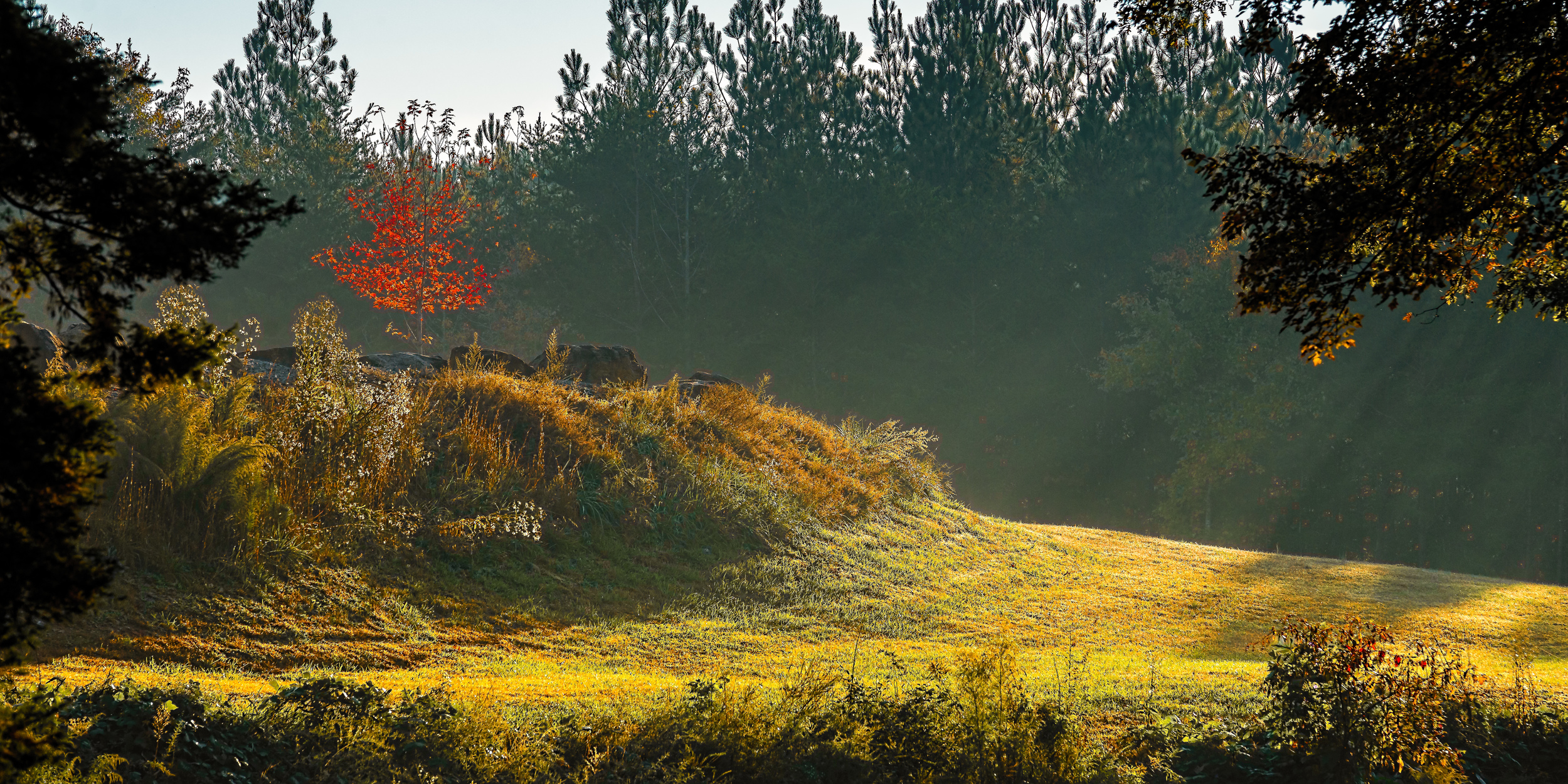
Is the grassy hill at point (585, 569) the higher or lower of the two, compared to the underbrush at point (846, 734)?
higher

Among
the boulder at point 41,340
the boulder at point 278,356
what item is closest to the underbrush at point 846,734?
the boulder at point 41,340

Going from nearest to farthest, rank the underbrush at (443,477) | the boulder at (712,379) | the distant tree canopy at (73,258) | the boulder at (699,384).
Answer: the distant tree canopy at (73,258)
the underbrush at (443,477)
the boulder at (699,384)
the boulder at (712,379)

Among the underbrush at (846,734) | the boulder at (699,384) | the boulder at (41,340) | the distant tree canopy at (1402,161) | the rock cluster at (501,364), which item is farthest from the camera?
the boulder at (699,384)

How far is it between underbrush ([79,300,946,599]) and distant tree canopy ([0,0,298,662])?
5092mm

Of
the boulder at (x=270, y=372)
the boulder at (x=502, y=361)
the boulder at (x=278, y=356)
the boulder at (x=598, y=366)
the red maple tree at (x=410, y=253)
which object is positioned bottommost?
the boulder at (x=270, y=372)

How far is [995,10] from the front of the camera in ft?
116

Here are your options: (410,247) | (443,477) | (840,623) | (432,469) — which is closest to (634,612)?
(840,623)

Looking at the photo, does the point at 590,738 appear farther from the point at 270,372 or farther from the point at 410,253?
the point at 410,253

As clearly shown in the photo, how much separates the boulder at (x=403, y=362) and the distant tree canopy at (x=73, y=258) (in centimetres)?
981

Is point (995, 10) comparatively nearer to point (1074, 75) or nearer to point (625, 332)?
point (1074, 75)

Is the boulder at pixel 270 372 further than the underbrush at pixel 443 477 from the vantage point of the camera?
Yes

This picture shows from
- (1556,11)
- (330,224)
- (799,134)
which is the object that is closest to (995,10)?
(799,134)

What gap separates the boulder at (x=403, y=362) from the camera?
41.9 ft

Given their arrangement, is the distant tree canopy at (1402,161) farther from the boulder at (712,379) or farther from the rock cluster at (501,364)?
the boulder at (712,379)
